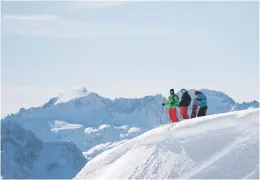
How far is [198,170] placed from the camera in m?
16.8

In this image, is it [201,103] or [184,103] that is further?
[184,103]

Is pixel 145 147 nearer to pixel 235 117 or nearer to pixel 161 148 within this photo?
pixel 161 148

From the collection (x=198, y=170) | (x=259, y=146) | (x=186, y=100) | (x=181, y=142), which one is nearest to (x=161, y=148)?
(x=181, y=142)

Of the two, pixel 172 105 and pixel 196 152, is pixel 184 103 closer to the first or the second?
pixel 172 105

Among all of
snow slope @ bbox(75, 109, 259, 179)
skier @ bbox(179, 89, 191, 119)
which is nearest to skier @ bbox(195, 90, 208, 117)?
skier @ bbox(179, 89, 191, 119)

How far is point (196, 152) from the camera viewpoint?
17.5 m

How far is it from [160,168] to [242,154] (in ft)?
8.14

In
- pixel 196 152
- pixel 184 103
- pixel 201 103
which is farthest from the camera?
pixel 184 103

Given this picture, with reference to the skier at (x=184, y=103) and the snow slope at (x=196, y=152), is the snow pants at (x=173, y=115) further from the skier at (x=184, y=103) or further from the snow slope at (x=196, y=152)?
the snow slope at (x=196, y=152)

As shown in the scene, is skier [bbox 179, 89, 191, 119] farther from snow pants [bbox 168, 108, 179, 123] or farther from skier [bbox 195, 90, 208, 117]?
skier [bbox 195, 90, 208, 117]

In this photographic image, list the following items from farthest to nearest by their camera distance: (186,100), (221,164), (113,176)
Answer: (186,100) → (113,176) → (221,164)

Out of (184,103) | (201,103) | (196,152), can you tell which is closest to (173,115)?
(184,103)

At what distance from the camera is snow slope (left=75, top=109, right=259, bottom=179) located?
16719mm

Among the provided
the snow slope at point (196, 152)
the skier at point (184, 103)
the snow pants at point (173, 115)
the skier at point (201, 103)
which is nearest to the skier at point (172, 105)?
the snow pants at point (173, 115)
